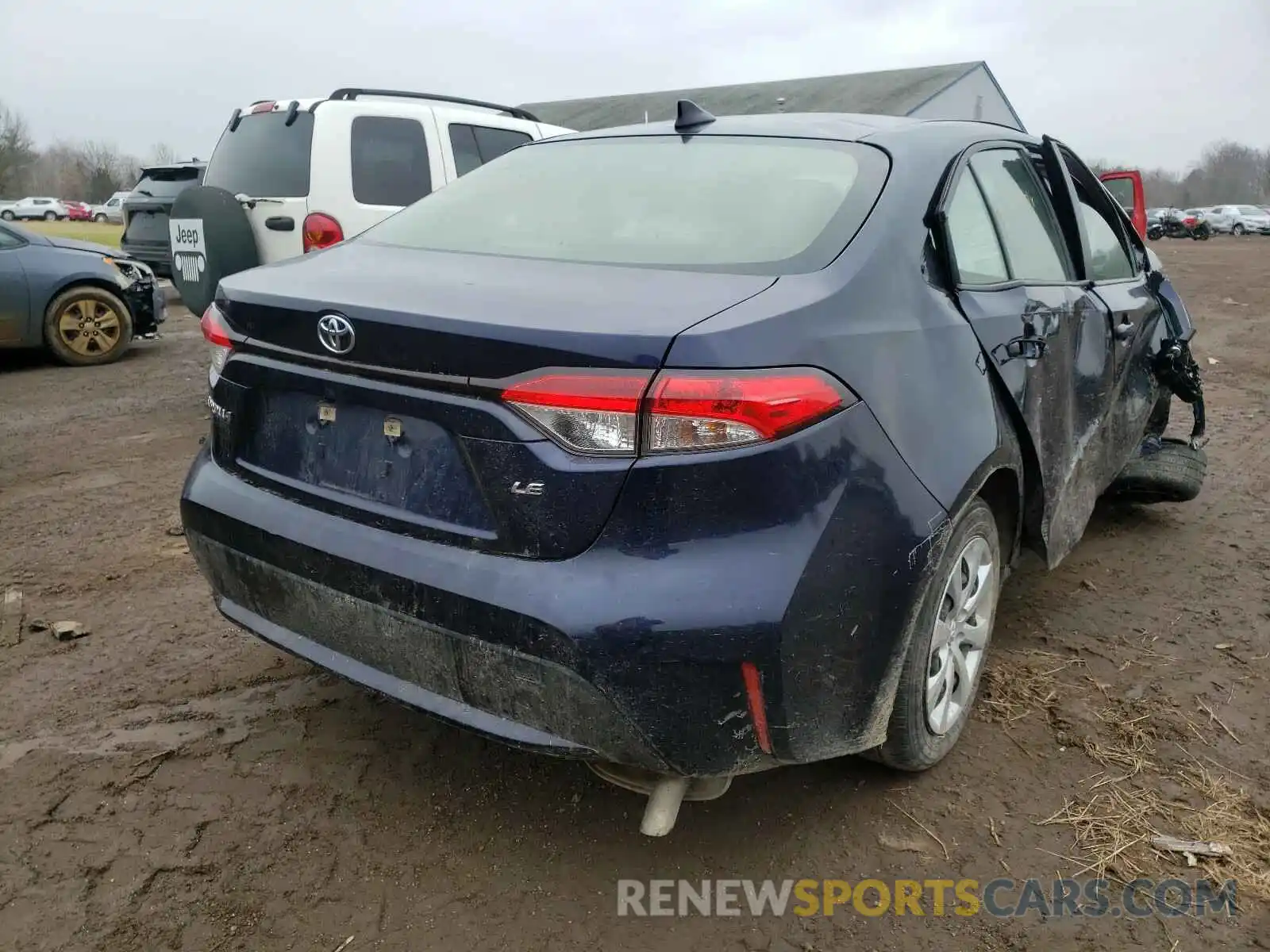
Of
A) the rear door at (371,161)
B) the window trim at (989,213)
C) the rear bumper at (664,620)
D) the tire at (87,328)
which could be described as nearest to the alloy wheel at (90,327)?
the tire at (87,328)

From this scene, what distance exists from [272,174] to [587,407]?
17.2 ft

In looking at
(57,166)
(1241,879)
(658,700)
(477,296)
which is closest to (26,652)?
(477,296)

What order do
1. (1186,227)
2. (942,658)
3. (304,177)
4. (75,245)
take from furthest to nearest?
(1186,227) < (75,245) < (304,177) < (942,658)

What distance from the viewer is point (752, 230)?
7.54 ft

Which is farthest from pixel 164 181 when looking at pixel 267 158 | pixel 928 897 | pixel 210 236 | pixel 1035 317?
pixel 928 897

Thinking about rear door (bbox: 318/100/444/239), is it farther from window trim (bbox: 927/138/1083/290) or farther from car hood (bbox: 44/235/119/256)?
window trim (bbox: 927/138/1083/290)

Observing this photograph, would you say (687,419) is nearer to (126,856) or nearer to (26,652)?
(126,856)

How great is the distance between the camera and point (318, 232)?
596cm

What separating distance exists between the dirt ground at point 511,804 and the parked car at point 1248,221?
49.6 meters

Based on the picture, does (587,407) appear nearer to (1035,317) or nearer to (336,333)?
(336,333)

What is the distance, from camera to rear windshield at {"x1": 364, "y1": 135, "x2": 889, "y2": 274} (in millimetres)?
2242

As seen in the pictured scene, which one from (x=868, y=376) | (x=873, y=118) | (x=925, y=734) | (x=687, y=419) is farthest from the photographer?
(x=873, y=118)

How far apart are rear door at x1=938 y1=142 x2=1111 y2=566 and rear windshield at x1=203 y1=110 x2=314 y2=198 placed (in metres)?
4.47

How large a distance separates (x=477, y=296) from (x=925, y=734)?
153 cm
